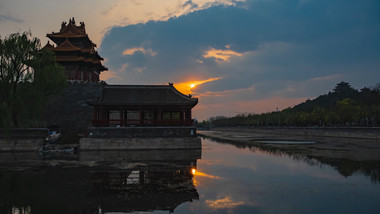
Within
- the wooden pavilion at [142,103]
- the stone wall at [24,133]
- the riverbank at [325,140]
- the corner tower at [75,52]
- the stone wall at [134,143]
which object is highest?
the corner tower at [75,52]

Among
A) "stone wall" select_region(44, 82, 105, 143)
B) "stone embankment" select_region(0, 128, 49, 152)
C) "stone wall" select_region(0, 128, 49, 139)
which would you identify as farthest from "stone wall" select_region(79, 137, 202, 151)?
"stone wall" select_region(44, 82, 105, 143)

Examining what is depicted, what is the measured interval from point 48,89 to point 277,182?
2456 centimetres

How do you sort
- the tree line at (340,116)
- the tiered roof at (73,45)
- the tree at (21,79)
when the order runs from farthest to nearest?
the tree line at (340,116) < the tiered roof at (73,45) < the tree at (21,79)

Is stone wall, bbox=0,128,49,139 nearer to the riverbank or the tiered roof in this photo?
the tiered roof

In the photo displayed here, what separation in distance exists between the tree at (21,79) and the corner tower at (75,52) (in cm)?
1638

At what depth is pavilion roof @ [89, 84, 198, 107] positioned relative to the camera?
2609 centimetres

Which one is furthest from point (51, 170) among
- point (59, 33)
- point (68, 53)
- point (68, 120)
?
point (59, 33)

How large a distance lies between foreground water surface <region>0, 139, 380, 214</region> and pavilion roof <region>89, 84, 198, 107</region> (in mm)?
10762

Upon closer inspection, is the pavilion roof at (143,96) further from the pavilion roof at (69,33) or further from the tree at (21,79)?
the pavilion roof at (69,33)

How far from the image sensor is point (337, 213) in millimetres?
7656

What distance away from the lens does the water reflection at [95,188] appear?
8.36 m

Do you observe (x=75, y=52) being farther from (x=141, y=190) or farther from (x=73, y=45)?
(x=141, y=190)

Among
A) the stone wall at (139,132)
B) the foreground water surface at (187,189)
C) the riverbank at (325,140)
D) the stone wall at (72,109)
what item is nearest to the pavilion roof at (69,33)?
the stone wall at (72,109)

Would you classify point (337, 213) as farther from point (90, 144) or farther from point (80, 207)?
point (90, 144)
